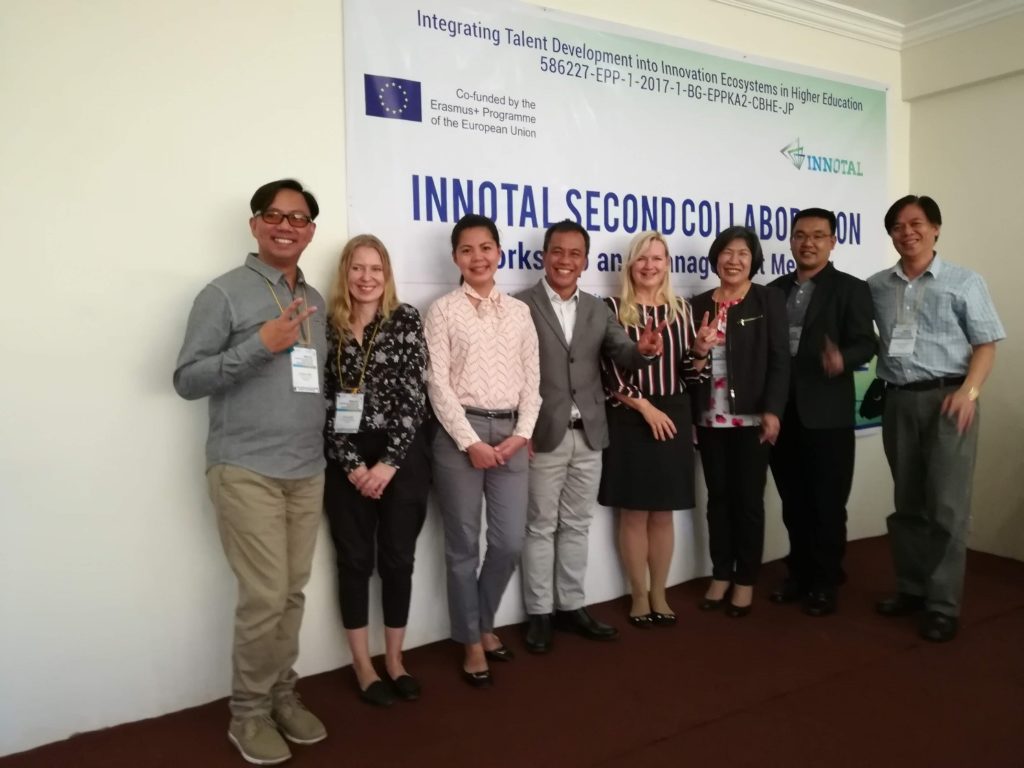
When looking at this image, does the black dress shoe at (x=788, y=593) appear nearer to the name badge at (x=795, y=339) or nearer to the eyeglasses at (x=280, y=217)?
the name badge at (x=795, y=339)

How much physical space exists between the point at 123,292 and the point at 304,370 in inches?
26.5

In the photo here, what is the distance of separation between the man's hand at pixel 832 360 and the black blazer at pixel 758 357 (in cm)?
16

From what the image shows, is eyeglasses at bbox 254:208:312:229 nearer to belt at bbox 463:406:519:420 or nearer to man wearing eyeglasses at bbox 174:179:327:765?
man wearing eyeglasses at bbox 174:179:327:765

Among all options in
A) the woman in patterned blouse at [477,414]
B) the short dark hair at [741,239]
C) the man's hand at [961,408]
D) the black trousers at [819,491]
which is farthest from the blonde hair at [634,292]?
the man's hand at [961,408]

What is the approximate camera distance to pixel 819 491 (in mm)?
3293

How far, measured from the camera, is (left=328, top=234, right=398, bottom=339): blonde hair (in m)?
2.50

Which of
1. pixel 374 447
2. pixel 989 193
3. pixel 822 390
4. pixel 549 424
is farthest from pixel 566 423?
pixel 989 193

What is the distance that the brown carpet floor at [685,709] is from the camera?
2232 millimetres

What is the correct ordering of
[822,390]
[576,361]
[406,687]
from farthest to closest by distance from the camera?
1. [822,390]
2. [576,361]
3. [406,687]

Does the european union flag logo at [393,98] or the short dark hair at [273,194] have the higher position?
the european union flag logo at [393,98]

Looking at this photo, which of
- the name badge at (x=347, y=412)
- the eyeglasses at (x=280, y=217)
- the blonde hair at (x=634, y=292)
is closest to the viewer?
the eyeglasses at (x=280, y=217)

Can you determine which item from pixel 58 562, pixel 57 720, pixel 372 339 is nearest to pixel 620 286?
pixel 372 339

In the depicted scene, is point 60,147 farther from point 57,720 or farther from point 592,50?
point 592,50

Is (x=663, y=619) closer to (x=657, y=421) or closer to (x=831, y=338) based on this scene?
(x=657, y=421)
